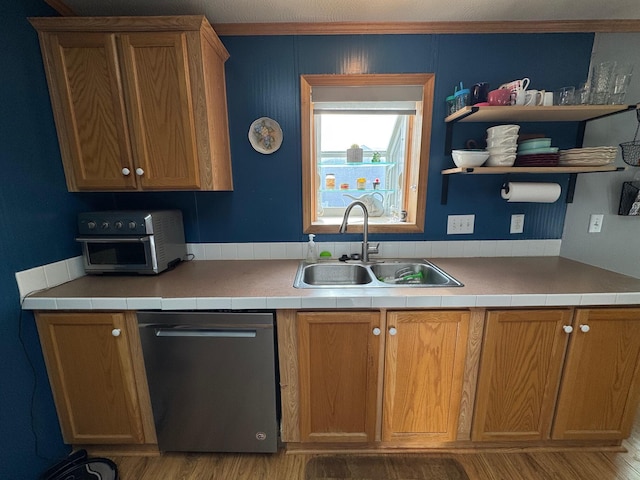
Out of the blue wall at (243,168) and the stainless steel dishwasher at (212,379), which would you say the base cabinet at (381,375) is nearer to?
the stainless steel dishwasher at (212,379)

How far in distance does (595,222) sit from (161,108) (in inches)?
103

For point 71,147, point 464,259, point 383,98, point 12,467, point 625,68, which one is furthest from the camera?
point 464,259

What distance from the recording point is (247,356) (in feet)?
4.08

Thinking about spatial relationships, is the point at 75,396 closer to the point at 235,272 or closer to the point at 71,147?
the point at 235,272

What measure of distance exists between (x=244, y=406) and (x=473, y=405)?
1.17 metres

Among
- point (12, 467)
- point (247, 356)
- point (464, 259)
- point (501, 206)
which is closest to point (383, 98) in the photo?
point (501, 206)

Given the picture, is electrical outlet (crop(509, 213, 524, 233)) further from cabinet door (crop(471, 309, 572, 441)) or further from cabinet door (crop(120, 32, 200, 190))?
cabinet door (crop(120, 32, 200, 190))

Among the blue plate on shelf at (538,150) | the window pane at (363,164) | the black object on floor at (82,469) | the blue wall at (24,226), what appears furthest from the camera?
the window pane at (363,164)

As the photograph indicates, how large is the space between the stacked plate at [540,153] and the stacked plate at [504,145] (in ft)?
0.28

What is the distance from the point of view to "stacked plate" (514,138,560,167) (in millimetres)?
1463

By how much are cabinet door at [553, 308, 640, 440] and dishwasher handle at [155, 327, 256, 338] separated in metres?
1.57

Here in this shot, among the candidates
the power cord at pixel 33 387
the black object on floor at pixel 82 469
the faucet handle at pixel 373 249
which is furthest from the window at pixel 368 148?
the black object on floor at pixel 82 469

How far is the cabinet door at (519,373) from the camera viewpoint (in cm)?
123

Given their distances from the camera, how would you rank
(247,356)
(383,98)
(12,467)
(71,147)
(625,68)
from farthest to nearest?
(383,98) → (625,68) → (71,147) → (247,356) → (12,467)
